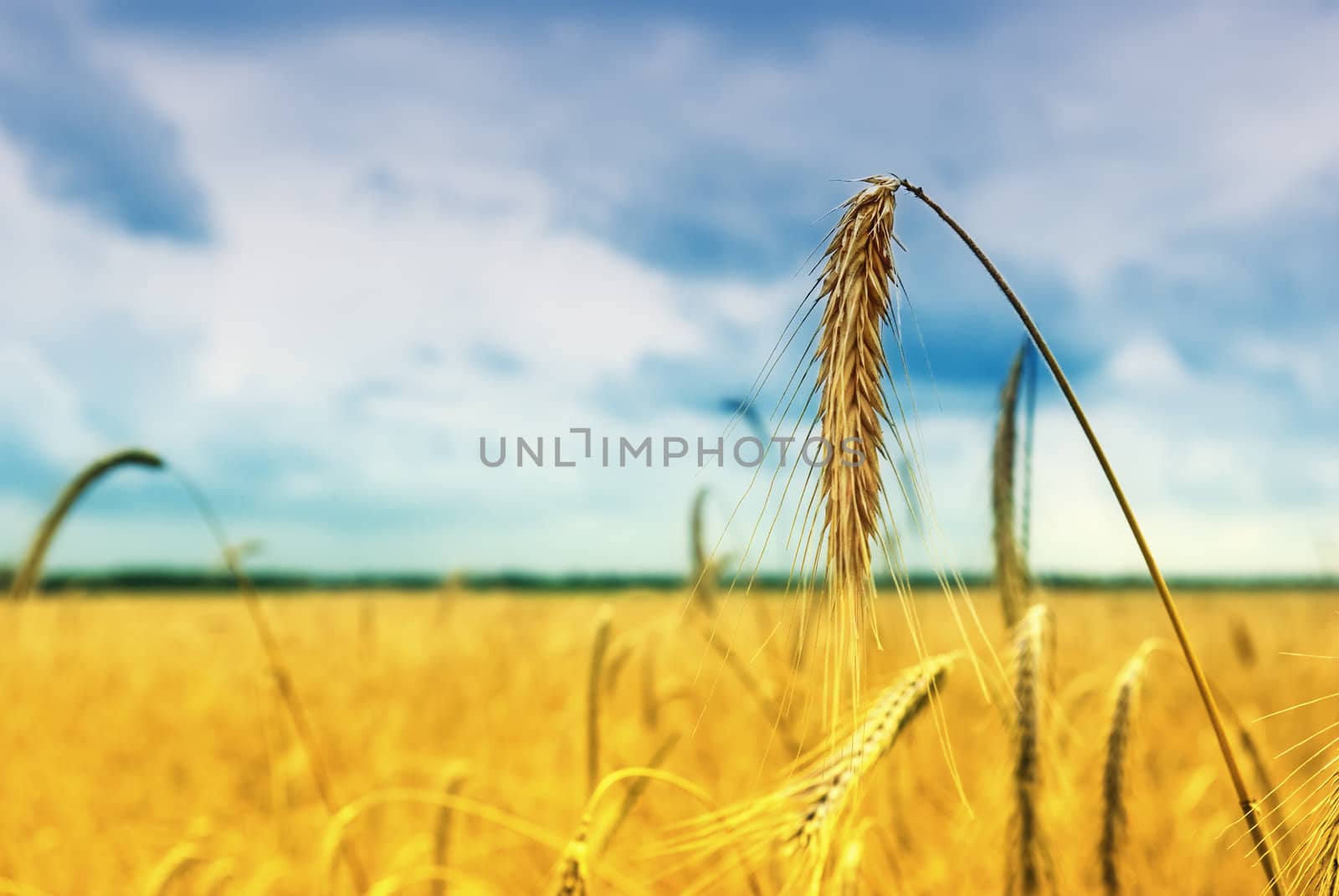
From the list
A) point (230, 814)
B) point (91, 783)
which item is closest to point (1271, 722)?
point (230, 814)

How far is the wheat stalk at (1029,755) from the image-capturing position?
122cm

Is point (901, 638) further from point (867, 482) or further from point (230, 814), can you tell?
point (230, 814)

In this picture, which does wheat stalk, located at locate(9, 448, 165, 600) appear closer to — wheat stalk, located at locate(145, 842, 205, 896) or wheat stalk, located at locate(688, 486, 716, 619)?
wheat stalk, located at locate(145, 842, 205, 896)

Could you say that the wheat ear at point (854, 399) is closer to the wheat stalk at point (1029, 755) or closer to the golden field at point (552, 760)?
the golden field at point (552, 760)

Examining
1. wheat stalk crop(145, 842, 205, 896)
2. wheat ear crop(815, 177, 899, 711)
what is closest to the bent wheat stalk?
wheat ear crop(815, 177, 899, 711)

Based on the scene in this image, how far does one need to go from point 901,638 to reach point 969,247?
2453 millimetres

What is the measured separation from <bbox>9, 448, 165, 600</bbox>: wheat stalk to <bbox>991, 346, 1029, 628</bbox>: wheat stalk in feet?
5.61

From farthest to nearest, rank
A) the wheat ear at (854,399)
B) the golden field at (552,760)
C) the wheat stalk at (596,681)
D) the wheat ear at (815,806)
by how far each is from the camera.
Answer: the golden field at (552,760) → the wheat stalk at (596,681) → the wheat ear at (815,806) → the wheat ear at (854,399)

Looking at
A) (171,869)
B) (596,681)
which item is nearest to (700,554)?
(596,681)

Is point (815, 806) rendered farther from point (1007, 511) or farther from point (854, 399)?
point (1007, 511)

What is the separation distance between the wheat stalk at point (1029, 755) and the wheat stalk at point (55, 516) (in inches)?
69.0

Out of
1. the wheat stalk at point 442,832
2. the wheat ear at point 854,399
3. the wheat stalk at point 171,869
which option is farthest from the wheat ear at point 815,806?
the wheat stalk at point 171,869

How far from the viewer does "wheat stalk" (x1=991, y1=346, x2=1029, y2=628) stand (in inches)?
56.0

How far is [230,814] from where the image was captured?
3576 millimetres
